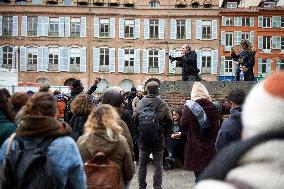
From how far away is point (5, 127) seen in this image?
4.70 meters

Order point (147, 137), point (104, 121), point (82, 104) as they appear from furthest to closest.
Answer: point (147, 137) < point (82, 104) < point (104, 121)

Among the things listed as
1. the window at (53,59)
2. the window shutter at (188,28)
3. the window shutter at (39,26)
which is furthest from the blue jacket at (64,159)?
the window shutter at (39,26)

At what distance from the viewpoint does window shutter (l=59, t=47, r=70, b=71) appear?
52.8 m

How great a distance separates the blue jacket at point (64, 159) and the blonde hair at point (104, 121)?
34.1 inches

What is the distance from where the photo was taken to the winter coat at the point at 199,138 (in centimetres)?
723

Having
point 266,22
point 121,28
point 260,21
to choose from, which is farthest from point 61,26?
point 266,22

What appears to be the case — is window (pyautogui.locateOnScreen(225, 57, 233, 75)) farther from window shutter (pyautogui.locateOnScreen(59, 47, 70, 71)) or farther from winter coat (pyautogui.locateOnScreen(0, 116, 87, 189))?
winter coat (pyautogui.locateOnScreen(0, 116, 87, 189))

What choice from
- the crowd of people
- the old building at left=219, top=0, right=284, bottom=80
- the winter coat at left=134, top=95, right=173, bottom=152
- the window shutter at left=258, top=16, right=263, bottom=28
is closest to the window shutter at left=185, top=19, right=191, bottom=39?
the old building at left=219, top=0, right=284, bottom=80

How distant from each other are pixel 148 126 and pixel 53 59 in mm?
45909

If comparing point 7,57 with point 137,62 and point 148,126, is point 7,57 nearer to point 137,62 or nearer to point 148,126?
point 137,62

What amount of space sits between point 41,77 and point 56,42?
3.54m

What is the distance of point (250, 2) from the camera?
229 ft

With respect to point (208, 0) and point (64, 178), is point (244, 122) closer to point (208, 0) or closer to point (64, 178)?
point (64, 178)

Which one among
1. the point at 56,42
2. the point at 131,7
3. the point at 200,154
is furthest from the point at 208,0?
the point at 200,154
